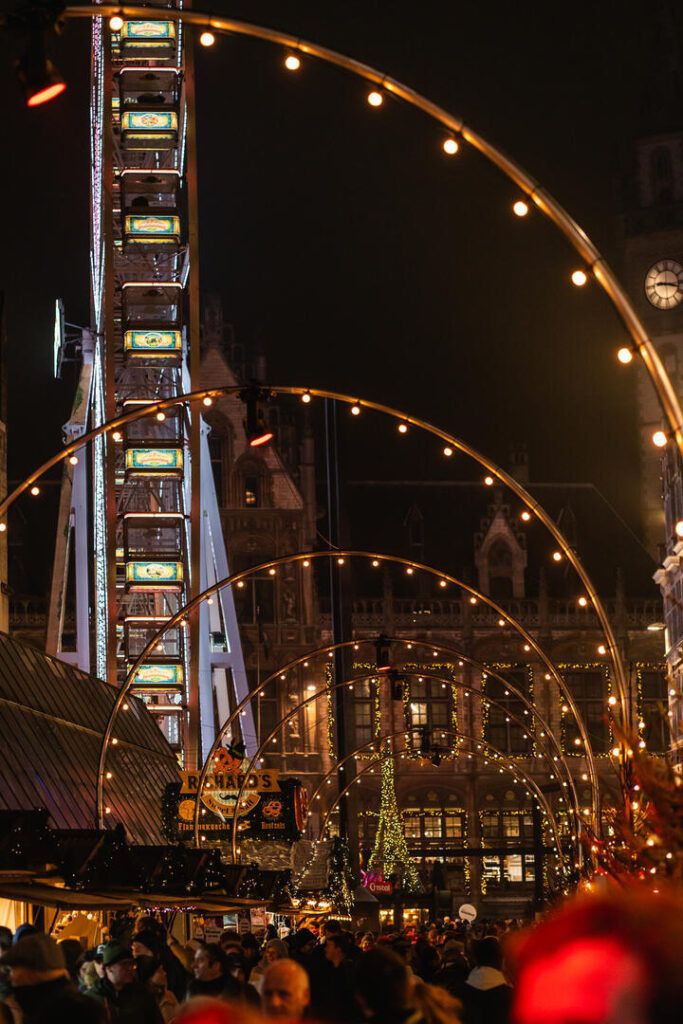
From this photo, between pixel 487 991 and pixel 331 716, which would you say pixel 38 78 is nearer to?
pixel 487 991

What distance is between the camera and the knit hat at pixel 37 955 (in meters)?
6.07

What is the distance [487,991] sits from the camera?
9234mm

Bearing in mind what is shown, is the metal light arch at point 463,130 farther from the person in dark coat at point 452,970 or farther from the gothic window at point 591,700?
the gothic window at point 591,700

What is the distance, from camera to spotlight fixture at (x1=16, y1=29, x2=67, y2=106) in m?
9.56

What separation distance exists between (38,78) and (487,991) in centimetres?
582

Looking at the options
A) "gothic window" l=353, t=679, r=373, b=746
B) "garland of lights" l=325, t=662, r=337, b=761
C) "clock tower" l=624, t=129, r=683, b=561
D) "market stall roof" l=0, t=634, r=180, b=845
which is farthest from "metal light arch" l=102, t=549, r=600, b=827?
"clock tower" l=624, t=129, r=683, b=561

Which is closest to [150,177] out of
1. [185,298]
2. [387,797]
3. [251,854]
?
[185,298]

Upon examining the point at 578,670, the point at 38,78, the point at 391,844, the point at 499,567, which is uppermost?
the point at 38,78

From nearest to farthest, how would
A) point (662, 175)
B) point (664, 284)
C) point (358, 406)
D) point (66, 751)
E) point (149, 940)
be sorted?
point (149, 940) → point (358, 406) → point (66, 751) → point (664, 284) → point (662, 175)

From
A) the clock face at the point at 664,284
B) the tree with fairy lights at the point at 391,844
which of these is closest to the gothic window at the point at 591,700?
the tree with fairy lights at the point at 391,844

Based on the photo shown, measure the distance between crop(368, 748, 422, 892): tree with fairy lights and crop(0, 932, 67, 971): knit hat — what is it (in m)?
57.5

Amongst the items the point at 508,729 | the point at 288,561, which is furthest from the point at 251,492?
the point at 288,561

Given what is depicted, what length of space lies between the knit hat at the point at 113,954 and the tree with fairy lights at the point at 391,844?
169 feet

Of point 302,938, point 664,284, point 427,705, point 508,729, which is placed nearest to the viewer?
point 302,938
